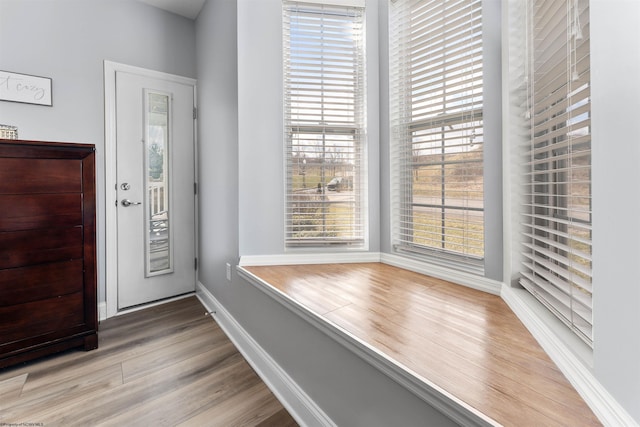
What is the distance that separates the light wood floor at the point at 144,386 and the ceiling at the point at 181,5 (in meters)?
2.70

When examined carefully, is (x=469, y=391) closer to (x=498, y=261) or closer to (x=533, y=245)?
(x=533, y=245)

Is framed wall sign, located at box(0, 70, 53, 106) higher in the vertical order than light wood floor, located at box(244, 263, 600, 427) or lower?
higher

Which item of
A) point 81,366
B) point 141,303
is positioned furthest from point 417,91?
point 141,303

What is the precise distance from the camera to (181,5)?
2.67 meters

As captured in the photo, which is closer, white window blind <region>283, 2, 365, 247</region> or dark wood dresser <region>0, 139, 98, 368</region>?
dark wood dresser <region>0, 139, 98, 368</region>

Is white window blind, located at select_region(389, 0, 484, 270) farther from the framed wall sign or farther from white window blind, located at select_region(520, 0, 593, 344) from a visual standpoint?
the framed wall sign

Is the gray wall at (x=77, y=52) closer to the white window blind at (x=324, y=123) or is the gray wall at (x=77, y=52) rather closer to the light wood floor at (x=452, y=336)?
the white window blind at (x=324, y=123)

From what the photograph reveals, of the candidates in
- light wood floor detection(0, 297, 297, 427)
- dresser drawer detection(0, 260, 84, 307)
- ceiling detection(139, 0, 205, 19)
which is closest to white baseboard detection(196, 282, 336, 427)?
light wood floor detection(0, 297, 297, 427)

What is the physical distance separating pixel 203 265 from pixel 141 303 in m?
0.61

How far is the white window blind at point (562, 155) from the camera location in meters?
0.87

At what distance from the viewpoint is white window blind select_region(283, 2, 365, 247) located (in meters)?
2.01

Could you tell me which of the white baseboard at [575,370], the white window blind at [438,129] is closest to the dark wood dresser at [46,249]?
the white window blind at [438,129]

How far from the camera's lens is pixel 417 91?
5.82 feet

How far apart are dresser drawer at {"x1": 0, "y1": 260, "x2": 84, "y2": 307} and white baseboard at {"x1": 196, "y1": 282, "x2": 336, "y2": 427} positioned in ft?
3.19
